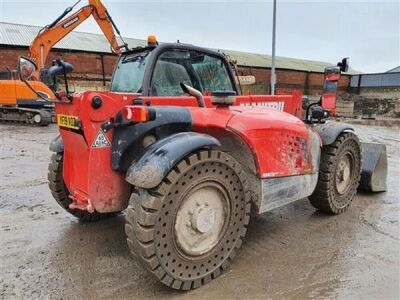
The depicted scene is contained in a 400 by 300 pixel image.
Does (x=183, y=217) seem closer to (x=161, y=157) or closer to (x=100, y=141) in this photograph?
(x=161, y=157)

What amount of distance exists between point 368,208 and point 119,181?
3.42 meters

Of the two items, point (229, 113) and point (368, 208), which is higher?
point (229, 113)

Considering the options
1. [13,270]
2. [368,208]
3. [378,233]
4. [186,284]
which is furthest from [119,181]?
[368,208]

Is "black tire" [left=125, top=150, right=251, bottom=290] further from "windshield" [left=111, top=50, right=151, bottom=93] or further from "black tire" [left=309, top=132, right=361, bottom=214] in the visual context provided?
"black tire" [left=309, top=132, right=361, bottom=214]

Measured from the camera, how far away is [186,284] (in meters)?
2.79

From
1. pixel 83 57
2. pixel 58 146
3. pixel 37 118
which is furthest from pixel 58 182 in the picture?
pixel 83 57

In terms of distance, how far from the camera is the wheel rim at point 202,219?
2.82 metres

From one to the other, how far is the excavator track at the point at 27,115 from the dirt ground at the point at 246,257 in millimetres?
9583

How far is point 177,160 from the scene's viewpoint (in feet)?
8.78

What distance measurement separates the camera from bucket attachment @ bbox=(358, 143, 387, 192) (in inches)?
214

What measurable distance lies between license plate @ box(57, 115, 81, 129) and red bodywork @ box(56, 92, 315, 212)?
0.14 ft

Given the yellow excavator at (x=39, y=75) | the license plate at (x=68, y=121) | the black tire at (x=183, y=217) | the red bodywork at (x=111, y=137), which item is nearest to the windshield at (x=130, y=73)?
the red bodywork at (x=111, y=137)

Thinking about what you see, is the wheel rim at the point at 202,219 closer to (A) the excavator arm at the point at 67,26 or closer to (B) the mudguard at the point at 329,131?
(B) the mudguard at the point at 329,131

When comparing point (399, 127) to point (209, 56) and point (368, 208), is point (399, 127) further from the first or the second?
point (209, 56)
